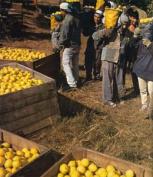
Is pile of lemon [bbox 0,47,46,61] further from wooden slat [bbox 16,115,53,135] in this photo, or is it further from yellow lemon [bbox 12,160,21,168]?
yellow lemon [bbox 12,160,21,168]

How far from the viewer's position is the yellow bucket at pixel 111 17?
911cm

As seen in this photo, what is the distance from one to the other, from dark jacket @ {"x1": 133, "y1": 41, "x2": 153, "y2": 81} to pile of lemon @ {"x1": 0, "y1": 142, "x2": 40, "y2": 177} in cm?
372

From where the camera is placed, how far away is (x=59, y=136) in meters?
7.63

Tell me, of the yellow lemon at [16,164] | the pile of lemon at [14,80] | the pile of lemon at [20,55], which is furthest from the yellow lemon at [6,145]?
the pile of lemon at [20,55]

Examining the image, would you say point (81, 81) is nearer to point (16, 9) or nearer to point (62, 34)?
point (62, 34)

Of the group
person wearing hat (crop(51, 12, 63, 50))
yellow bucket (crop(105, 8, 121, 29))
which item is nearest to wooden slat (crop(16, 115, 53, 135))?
yellow bucket (crop(105, 8, 121, 29))

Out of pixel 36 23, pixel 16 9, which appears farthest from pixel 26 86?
pixel 36 23

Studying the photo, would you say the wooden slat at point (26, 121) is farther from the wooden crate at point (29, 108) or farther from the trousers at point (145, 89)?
the trousers at point (145, 89)

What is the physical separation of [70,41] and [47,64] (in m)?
0.69

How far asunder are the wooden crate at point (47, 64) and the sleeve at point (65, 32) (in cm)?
53

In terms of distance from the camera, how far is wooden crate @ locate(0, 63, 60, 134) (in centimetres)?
712

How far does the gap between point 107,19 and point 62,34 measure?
1326mm

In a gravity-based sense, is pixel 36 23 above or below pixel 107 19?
below

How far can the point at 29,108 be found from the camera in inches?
291
